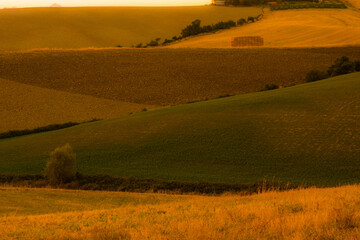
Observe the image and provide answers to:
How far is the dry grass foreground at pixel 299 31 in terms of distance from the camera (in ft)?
235

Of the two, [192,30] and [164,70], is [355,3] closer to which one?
[192,30]

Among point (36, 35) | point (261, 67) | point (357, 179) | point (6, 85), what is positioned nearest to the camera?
point (357, 179)

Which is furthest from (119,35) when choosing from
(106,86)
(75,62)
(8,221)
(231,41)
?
(8,221)

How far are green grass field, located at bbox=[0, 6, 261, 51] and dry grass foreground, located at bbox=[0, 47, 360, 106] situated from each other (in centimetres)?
1750

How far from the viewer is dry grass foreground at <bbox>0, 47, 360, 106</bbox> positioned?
163 feet

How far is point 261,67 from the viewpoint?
55.5 metres

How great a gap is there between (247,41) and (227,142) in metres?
44.0

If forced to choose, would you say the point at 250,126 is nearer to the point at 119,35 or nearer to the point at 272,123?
the point at 272,123

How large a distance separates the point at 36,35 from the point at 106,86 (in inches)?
1373

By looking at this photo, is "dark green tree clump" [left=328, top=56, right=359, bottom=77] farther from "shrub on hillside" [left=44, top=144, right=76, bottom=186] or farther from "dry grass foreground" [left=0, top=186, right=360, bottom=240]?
"dry grass foreground" [left=0, top=186, right=360, bottom=240]

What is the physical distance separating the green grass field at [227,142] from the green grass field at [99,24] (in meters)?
44.0

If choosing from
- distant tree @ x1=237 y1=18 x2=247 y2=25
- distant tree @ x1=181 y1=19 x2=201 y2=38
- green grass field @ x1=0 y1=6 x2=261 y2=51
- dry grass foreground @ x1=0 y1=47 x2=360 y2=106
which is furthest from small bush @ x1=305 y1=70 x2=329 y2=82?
distant tree @ x1=237 y1=18 x2=247 y2=25

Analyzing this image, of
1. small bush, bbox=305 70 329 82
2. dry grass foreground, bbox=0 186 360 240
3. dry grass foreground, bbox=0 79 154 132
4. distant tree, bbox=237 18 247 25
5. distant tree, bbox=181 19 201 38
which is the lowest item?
dry grass foreground, bbox=0 79 154 132

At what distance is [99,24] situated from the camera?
302 feet
